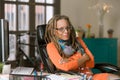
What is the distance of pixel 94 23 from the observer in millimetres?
5035

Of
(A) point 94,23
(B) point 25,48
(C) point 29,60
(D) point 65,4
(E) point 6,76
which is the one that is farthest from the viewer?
(A) point 94,23

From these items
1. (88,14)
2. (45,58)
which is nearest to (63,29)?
(45,58)

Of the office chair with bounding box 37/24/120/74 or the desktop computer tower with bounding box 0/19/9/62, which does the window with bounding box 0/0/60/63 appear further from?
the desktop computer tower with bounding box 0/19/9/62

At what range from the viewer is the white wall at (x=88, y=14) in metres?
4.67

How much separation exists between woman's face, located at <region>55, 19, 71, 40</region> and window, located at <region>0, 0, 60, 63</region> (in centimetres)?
192

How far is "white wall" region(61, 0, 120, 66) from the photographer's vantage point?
4.67 meters

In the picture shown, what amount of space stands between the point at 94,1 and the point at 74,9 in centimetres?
49

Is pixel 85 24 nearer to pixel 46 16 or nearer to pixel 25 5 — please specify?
pixel 46 16

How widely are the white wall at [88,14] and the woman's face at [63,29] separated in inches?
95.3

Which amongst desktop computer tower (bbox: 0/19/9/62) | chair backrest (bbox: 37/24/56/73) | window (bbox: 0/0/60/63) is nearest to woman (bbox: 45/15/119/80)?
chair backrest (bbox: 37/24/56/73)

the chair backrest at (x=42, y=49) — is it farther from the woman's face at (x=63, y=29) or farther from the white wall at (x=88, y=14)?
the white wall at (x=88, y=14)

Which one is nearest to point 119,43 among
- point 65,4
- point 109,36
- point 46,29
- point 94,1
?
point 109,36

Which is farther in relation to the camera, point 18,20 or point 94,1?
point 94,1

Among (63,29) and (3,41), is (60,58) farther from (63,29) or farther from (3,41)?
→ (3,41)
